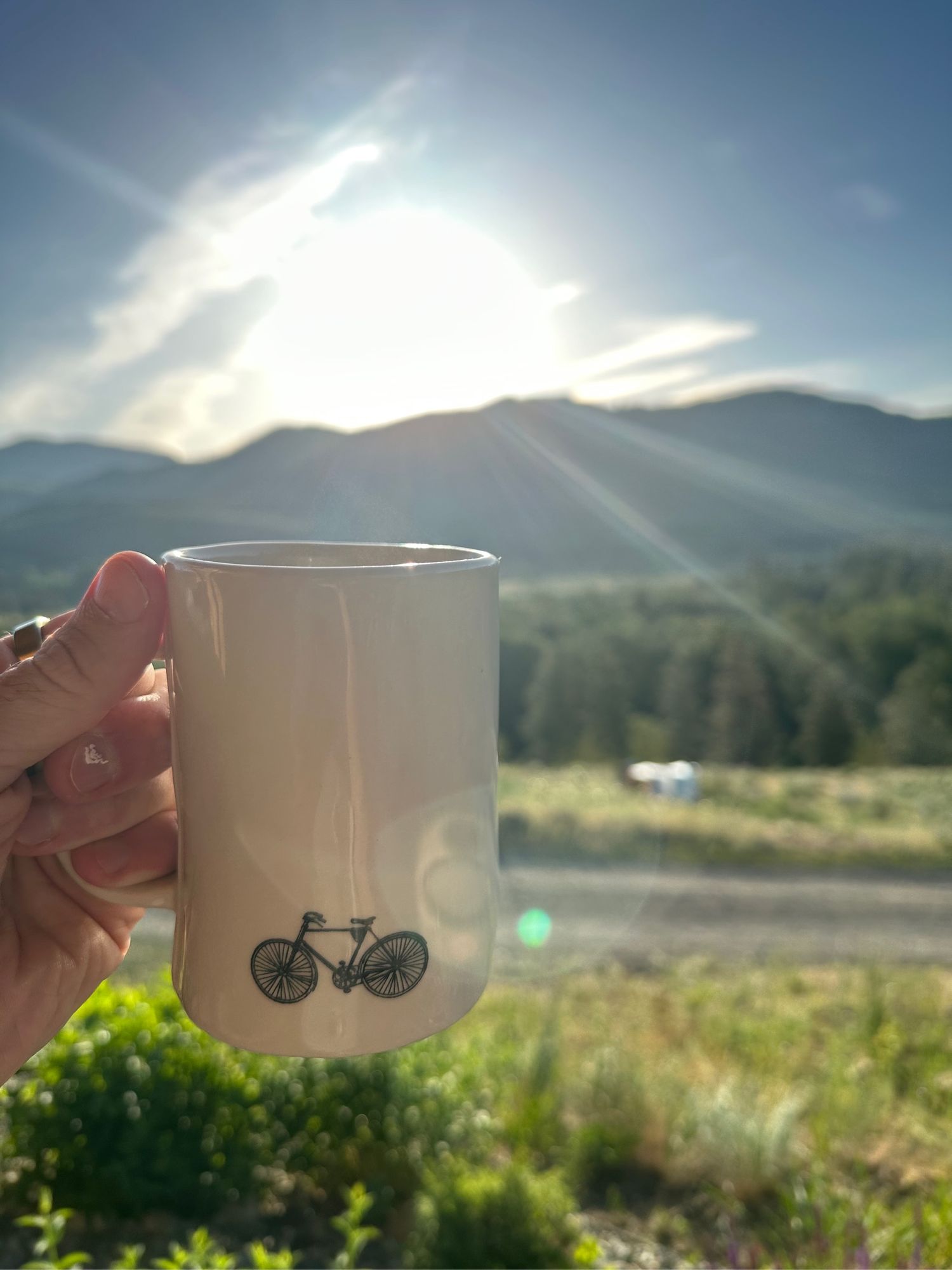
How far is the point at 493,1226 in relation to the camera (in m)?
1.90

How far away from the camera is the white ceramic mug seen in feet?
2.24

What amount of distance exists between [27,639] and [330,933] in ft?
1.58

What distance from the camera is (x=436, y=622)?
0.71 m

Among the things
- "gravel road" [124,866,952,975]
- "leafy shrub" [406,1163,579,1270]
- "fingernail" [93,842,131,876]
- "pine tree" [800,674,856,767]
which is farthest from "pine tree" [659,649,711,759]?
Answer: "fingernail" [93,842,131,876]

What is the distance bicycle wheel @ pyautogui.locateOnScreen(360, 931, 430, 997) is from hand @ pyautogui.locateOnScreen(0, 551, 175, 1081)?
0.33 metres

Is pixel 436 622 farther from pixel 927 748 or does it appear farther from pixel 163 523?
pixel 927 748

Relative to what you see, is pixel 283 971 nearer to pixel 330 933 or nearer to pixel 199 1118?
pixel 330 933

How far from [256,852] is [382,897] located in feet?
0.34

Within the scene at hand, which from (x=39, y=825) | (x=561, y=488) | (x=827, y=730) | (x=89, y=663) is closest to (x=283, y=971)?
(x=89, y=663)

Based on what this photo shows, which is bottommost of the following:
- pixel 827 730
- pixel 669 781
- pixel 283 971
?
pixel 827 730

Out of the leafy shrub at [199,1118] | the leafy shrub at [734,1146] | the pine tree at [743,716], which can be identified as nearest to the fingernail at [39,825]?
the leafy shrub at [199,1118]

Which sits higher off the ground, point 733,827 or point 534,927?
point 534,927

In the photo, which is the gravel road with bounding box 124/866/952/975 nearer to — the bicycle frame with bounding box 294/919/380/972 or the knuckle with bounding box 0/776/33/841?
the knuckle with bounding box 0/776/33/841

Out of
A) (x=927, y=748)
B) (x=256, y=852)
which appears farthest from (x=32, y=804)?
(x=927, y=748)
